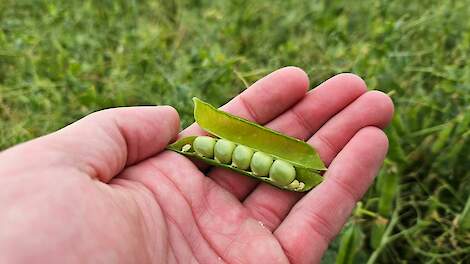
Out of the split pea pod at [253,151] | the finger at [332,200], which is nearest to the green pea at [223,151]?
the split pea pod at [253,151]

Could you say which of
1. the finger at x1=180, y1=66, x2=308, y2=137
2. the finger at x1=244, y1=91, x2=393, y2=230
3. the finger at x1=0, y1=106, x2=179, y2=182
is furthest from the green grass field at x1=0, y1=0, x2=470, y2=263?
the finger at x1=0, y1=106, x2=179, y2=182

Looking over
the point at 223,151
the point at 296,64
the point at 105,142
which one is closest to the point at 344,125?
the point at 223,151

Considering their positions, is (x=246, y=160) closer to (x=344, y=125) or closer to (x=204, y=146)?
(x=204, y=146)

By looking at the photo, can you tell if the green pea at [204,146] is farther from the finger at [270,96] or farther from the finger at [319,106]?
the finger at [319,106]

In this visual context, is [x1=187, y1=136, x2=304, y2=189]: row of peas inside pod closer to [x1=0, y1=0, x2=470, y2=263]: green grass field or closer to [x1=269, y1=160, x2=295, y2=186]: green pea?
[x1=269, y1=160, x2=295, y2=186]: green pea

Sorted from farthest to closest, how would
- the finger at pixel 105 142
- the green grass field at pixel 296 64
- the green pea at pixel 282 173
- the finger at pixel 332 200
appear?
1. the green grass field at pixel 296 64
2. the green pea at pixel 282 173
3. the finger at pixel 332 200
4. the finger at pixel 105 142

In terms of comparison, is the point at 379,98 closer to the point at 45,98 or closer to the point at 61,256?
the point at 61,256
